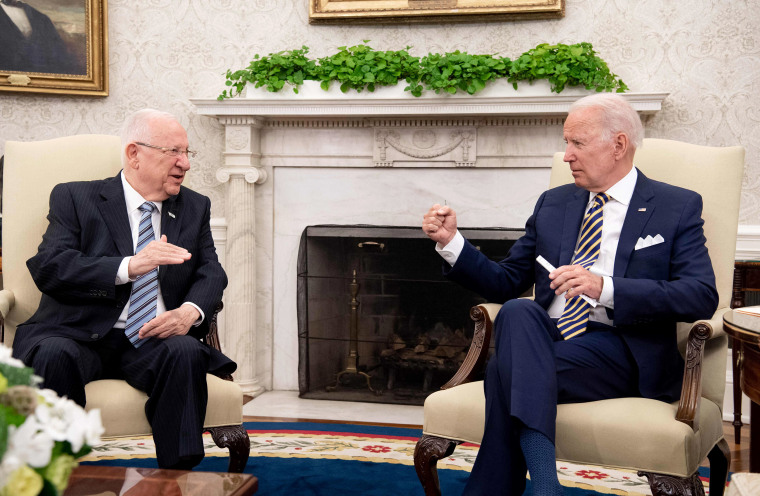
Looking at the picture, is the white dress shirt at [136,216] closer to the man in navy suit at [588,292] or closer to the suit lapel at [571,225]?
the man in navy suit at [588,292]

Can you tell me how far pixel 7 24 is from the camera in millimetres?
4344

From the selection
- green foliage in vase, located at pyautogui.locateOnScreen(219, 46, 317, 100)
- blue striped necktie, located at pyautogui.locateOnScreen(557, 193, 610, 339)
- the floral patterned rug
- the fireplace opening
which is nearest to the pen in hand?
blue striped necktie, located at pyautogui.locateOnScreen(557, 193, 610, 339)

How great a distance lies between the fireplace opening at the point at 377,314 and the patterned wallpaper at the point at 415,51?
0.80 metres

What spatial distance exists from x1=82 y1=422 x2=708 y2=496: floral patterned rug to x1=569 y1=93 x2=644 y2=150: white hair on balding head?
1.22m

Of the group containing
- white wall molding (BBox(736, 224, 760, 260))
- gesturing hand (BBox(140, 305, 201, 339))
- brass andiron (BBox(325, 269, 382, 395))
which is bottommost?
brass andiron (BBox(325, 269, 382, 395))

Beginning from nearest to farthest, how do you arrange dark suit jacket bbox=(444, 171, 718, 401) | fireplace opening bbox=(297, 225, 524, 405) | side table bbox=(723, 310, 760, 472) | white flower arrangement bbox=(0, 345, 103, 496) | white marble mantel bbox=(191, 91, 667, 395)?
white flower arrangement bbox=(0, 345, 103, 496)
side table bbox=(723, 310, 760, 472)
dark suit jacket bbox=(444, 171, 718, 401)
white marble mantel bbox=(191, 91, 667, 395)
fireplace opening bbox=(297, 225, 524, 405)

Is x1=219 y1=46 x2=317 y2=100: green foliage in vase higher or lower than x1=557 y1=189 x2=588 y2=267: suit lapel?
higher

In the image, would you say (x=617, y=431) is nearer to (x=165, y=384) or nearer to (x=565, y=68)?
(x=165, y=384)

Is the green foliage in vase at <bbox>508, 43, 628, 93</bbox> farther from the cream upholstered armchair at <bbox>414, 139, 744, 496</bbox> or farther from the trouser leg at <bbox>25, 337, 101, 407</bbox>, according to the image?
the trouser leg at <bbox>25, 337, 101, 407</bbox>

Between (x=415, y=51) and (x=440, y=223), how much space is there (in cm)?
215

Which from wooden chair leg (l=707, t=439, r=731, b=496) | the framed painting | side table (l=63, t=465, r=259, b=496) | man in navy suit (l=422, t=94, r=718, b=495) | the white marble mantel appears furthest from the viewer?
the framed painting

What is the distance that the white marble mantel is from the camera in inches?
156

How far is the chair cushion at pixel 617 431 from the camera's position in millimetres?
1821

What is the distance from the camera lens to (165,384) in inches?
84.4
